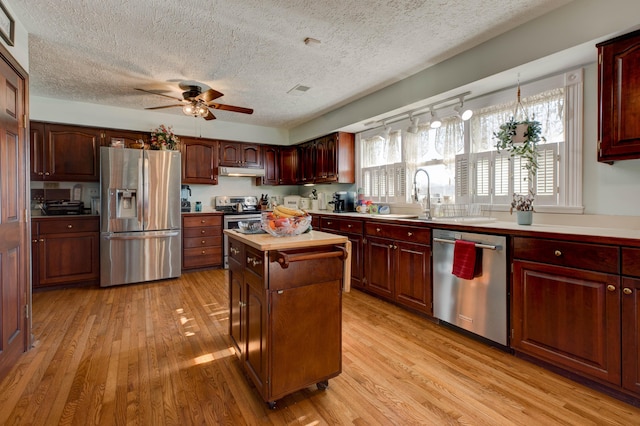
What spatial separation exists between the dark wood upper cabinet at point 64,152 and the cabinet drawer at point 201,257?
5.55ft

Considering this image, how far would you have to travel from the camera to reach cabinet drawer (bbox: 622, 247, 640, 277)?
1.66 m

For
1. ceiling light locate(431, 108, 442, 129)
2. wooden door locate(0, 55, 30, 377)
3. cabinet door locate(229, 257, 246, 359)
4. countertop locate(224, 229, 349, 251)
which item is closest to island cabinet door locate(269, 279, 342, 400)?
countertop locate(224, 229, 349, 251)

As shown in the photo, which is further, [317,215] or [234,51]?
[317,215]

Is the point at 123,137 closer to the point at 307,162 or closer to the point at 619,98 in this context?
the point at 307,162

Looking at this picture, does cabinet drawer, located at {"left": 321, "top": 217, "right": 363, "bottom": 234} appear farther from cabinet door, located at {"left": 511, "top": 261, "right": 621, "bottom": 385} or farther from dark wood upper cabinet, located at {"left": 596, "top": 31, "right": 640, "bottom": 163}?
dark wood upper cabinet, located at {"left": 596, "top": 31, "right": 640, "bottom": 163}

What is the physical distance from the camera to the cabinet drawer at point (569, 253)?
175 cm

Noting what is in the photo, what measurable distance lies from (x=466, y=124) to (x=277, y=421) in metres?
3.16

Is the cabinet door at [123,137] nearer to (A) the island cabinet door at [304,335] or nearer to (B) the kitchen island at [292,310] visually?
(B) the kitchen island at [292,310]

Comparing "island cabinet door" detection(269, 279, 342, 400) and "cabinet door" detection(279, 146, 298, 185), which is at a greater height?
"cabinet door" detection(279, 146, 298, 185)

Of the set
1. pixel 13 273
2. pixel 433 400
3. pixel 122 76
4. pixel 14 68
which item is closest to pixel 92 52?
pixel 122 76

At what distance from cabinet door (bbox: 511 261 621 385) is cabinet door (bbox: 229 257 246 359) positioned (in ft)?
6.56

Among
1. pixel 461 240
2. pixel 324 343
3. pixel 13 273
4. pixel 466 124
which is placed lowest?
pixel 324 343

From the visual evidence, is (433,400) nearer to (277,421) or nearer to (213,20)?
(277,421)

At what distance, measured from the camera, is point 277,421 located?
1.59 meters
